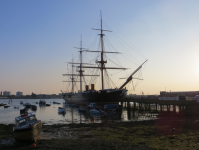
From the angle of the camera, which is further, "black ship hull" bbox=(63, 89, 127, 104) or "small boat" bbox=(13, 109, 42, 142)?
"black ship hull" bbox=(63, 89, 127, 104)

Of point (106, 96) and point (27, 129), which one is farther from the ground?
point (106, 96)

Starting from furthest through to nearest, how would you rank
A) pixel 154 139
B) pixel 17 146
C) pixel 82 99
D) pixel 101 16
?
pixel 82 99 → pixel 101 16 → pixel 154 139 → pixel 17 146

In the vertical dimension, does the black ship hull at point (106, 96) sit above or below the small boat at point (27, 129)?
above

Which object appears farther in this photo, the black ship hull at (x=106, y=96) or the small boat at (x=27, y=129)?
the black ship hull at (x=106, y=96)

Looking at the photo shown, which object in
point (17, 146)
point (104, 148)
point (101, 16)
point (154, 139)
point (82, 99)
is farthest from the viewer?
point (82, 99)

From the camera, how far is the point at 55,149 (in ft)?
56.6

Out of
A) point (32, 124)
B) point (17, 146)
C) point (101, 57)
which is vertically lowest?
point (17, 146)

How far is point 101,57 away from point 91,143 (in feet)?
204

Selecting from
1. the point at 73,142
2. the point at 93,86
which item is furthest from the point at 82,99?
the point at 73,142

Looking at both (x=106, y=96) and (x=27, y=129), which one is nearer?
(x=27, y=129)

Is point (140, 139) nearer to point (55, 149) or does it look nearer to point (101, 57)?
point (55, 149)

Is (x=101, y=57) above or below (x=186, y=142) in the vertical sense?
above

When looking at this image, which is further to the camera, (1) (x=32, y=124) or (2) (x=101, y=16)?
(2) (x=101, y=16)

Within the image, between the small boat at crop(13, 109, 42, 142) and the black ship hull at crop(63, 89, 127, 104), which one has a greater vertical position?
the black ship hull at crop(63, 89, 127, 104)
